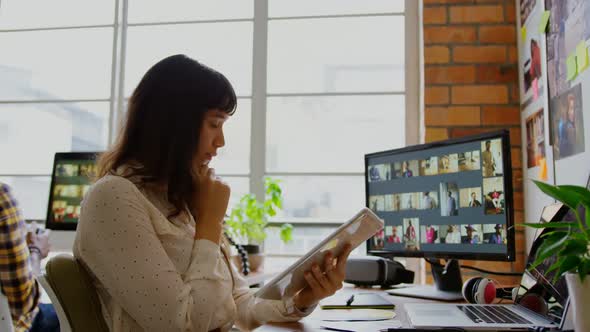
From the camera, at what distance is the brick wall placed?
229cm

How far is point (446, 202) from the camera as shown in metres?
1.61

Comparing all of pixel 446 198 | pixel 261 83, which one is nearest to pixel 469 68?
pixel 446 198

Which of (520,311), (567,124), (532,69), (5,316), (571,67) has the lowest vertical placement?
(5,316)

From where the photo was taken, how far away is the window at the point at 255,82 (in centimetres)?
270

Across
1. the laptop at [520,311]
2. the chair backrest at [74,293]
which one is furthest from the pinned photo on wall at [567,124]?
the chair backrest at [74,293]

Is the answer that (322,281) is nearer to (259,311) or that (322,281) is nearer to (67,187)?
(259,311)

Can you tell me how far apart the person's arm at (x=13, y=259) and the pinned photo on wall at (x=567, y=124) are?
1.69m

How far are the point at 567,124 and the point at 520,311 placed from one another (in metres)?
0.58

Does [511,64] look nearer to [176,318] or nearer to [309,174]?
[309,174]

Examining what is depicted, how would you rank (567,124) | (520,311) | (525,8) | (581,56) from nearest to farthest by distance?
1. (520,311)
2. (581,56)
3. (567,124)
4. (525,8)

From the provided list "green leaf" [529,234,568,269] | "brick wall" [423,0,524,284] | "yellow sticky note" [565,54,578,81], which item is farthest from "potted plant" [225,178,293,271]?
"green leaf" [529,234,568,269]

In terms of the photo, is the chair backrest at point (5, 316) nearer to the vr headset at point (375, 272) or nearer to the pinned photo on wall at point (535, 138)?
the vr headset at point (375, 272)

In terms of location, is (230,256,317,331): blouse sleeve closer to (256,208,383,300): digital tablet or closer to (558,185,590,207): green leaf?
(256,208,383,300): digital tablet

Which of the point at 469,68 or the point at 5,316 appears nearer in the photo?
the point at 5,316
